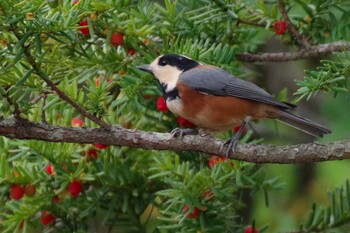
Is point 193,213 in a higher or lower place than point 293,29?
lower

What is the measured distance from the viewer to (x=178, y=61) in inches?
88.7

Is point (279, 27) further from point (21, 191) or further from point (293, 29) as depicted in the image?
point (21, 191)

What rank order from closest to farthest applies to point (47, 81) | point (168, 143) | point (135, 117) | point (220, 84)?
point (47, 81), point (168, 143), point (135, 117), point (220, 84)

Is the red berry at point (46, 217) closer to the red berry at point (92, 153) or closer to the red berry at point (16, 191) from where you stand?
the red berry at point (16, 191)

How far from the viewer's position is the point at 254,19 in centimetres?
218

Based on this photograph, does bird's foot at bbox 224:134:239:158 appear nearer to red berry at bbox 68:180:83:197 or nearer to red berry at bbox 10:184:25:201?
red berry at bbox 68:180:83:197

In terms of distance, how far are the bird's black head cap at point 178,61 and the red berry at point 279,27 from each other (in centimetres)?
23

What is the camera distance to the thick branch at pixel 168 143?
69.5 inches

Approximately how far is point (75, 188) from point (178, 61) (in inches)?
18.0

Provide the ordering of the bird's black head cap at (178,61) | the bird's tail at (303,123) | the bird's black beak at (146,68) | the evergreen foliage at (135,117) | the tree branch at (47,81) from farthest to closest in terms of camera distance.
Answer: the bird's tail at (303,123) < the bird's black head cap at (178,61) < the bird's black beak at (146,68) < the evergreen foliage at (135,117) < the tree branch at (47,81)

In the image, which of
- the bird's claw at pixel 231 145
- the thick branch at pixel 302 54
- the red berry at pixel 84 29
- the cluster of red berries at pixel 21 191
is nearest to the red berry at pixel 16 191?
the cluster of red berries at pixel 21 191

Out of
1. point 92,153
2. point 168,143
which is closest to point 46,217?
point 92,153

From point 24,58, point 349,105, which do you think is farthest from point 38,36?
point 349,105

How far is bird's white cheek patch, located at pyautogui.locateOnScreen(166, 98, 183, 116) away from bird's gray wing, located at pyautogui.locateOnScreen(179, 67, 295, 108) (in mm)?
193
